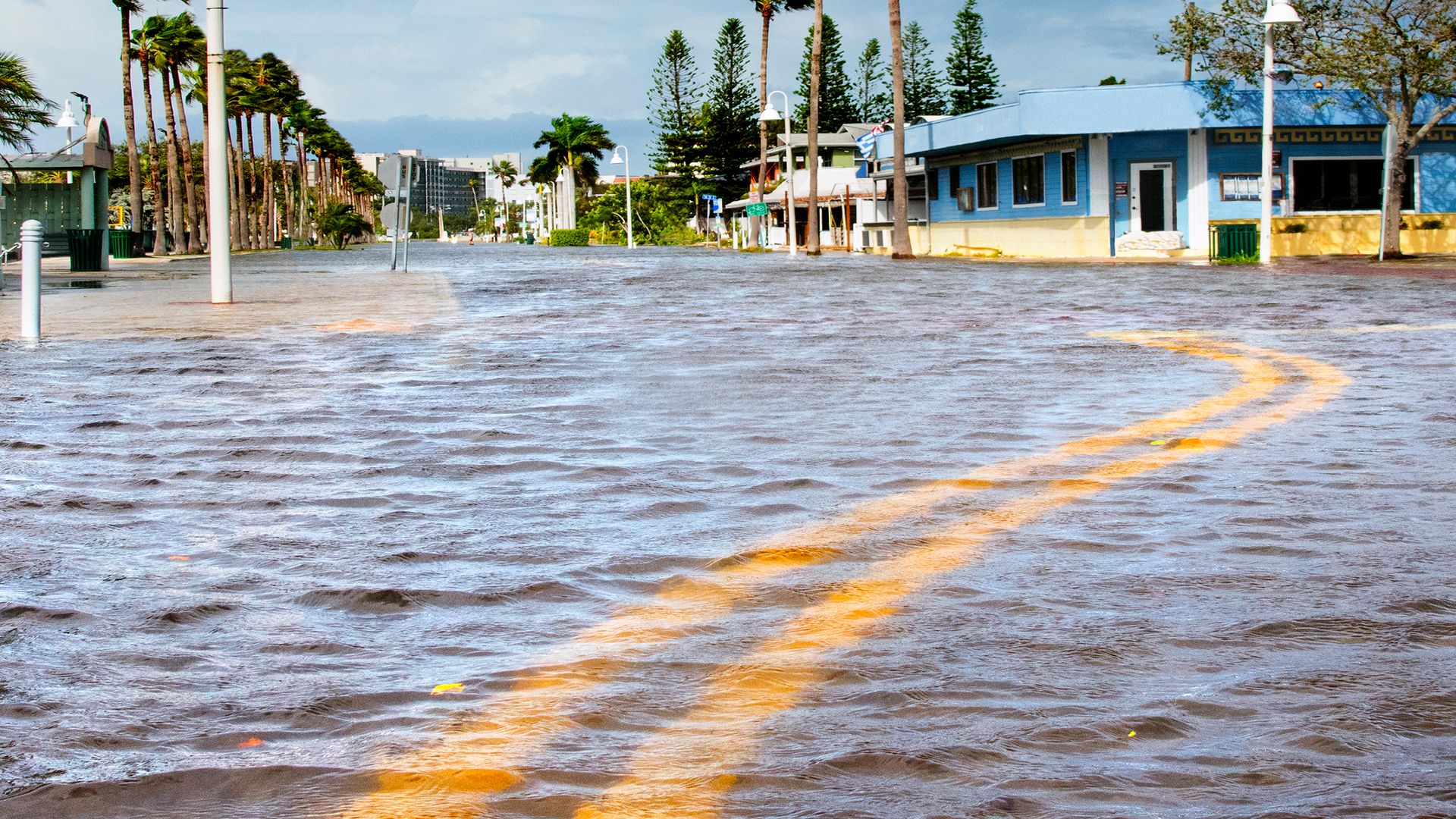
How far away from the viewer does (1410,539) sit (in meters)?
5.82

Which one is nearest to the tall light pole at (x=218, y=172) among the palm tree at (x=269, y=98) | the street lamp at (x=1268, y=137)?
the street lamp at (x=1268, y=137)

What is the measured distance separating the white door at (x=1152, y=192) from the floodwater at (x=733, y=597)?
3577 cm

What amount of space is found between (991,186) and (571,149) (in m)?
84.2

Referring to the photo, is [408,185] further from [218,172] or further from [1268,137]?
[1268,137]

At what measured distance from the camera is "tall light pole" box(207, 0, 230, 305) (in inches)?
858

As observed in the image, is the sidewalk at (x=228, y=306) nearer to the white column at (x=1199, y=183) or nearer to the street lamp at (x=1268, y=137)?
the street lamp at (x=1268, y=137)

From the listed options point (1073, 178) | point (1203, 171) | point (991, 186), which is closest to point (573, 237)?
point (991, 186)

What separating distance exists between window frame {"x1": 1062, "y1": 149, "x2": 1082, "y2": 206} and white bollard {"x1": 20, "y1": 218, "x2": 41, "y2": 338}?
35.1 metres

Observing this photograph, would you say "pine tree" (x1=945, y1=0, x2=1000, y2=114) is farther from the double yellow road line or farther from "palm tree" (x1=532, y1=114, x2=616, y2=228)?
the double yellow road line

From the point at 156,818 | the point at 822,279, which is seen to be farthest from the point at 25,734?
the point at 822,279

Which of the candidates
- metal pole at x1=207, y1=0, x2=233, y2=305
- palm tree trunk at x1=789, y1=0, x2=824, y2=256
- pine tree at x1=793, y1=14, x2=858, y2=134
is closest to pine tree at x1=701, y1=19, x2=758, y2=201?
pine tree at x1=793, y1=14, x2=858, y2=134

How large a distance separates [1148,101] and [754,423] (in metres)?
37.8

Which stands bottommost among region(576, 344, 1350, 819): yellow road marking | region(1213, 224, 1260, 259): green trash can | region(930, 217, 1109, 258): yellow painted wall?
region(576, 344, 1350, 819): yellow road marking

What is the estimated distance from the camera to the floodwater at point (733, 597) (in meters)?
3.46
